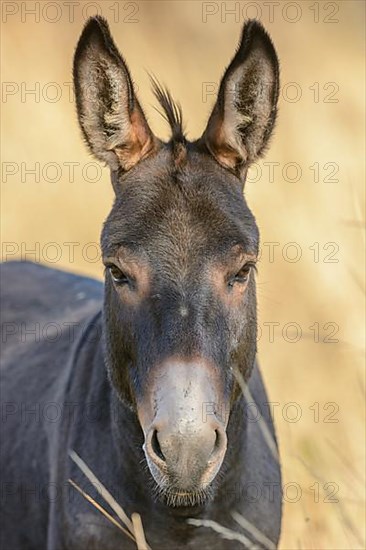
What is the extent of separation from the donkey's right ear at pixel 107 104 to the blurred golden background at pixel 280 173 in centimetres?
293

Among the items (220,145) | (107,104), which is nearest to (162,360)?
(220,145)

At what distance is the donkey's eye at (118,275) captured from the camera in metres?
4.80

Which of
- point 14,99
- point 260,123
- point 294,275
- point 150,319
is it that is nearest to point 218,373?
point 150,319

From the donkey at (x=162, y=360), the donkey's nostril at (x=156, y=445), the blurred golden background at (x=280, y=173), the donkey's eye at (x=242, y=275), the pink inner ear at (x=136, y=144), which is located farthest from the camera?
the blurred golden background at (x=280, y=173)

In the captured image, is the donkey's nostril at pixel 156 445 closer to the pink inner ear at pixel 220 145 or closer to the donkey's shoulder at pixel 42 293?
the pink inner ear at pixel 220 145

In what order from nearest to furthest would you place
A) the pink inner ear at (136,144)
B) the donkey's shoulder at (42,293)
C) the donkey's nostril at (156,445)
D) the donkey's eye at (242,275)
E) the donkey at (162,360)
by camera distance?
the donkey's nostril at (156,445)
the donkey at (162,360)
the donkey's eye at (242,275)
the pink inner ear at (136,144)
the donkey's shoulder at (42,293)

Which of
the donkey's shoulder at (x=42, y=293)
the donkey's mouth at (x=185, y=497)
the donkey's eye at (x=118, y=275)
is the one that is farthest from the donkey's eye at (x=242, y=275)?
the donkey's shoulder at (x=42, y=293)

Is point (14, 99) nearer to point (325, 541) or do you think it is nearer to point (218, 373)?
point (325, 541)

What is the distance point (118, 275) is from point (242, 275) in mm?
499

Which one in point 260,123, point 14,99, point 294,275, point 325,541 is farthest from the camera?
point 14,99

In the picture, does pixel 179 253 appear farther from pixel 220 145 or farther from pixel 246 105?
pixel 246 105

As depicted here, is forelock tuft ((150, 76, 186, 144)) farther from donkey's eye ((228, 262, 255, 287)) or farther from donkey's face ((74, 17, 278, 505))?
donkey's eye ((228, 262, 255, 287))

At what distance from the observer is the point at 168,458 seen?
4.25 meters

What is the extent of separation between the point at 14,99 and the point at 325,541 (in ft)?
23.9
